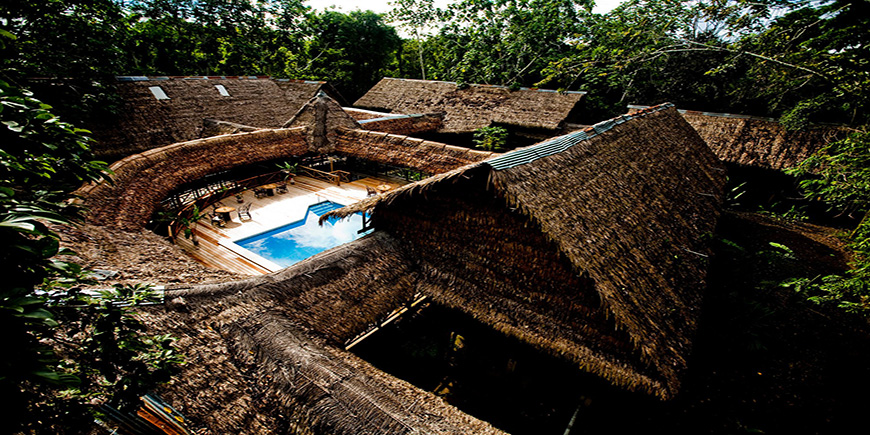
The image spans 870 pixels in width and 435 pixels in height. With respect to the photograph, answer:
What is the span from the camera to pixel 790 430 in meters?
5.19

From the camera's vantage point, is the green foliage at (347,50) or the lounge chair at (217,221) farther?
the green foliage at (347,50)

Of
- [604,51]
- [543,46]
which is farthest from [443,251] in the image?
[543,46]

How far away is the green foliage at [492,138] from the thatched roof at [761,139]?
8.53 metres

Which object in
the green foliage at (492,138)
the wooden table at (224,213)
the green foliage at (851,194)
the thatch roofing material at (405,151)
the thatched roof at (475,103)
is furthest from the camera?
the thatched roof at (475,103)

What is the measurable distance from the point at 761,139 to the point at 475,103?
12976mm

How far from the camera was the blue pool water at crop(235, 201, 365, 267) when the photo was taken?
9.27 metres

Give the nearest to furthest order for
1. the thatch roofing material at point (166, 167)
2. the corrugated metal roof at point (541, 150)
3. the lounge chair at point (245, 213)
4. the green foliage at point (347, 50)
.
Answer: the corrugated metal roof at point (541, 150), the thatch roofing material at point (166, 167), the lounge chair at point (245, 213), the green foliage at point (347, 50)

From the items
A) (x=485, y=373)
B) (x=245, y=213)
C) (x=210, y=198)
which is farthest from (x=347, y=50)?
(x=485, y=373)

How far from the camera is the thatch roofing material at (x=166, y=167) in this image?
7.04m

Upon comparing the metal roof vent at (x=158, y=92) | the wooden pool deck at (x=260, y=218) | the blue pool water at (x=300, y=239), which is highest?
the metal roof vent at (x=158, y=92)

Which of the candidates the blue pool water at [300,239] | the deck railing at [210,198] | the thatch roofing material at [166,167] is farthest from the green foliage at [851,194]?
the deck railing at [210,198]

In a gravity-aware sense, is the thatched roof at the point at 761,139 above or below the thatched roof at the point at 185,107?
below

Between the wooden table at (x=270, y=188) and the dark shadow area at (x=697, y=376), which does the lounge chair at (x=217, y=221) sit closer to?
the wooden table at (x=270, y=188)

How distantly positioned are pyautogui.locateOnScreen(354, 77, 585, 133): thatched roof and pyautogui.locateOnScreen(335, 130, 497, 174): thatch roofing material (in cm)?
640
